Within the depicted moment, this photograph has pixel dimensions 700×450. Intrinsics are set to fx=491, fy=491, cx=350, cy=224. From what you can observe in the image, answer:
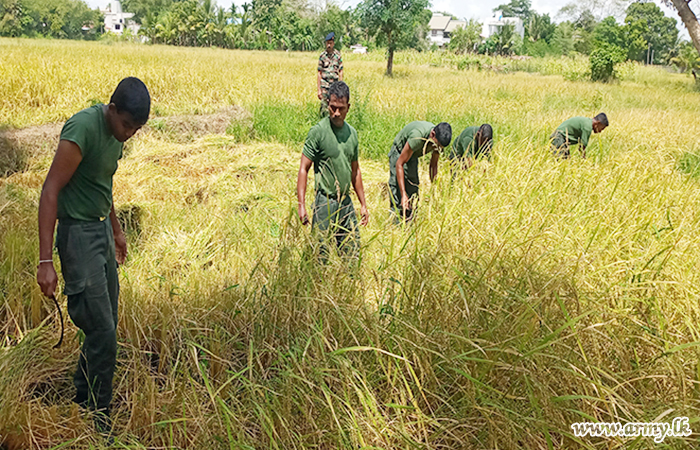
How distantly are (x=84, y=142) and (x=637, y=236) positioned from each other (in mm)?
3406

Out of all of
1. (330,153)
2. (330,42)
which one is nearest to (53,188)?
(330,153)

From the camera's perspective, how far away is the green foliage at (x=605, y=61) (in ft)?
73.7

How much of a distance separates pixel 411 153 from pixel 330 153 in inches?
45.8

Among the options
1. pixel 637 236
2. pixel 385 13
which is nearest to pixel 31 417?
pixel 637 236

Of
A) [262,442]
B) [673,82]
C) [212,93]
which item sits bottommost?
[262,442]

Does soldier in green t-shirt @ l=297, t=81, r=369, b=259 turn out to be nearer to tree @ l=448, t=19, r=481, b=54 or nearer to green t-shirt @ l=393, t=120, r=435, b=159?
green t-shirt @ l=393, t=120, r=435, b=159

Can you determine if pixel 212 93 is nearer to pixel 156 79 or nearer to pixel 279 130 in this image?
pixel 156 79

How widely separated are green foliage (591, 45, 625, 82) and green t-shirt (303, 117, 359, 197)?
2333 centimetres

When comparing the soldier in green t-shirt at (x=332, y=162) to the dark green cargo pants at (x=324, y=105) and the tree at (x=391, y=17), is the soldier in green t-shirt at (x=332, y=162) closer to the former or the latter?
the dark green cargo pants at (x=324, y=105)

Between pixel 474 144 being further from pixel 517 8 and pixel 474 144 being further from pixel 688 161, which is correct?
pixel 517 8

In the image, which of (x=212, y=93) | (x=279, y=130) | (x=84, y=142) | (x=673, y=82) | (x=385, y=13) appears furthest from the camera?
(x=673, y=82)

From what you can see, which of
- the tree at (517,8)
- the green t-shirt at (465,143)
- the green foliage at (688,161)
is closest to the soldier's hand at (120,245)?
the green t-shirt at (465,143)

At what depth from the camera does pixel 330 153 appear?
11.0ft

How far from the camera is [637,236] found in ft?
11.2
